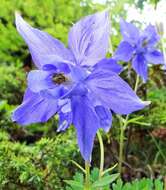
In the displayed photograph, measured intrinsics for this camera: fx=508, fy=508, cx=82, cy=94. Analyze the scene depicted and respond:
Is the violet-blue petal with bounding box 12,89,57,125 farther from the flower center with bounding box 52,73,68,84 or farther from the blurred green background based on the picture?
the blurred green background

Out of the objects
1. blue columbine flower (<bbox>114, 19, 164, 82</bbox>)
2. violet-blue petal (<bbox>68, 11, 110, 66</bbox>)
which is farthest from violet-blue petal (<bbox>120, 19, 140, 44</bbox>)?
violet-blue petal (<bbox>68, 11, 110, 66</bbox>)

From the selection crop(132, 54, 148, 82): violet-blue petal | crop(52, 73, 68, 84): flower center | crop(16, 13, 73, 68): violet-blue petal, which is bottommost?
crop(132, 54, 148, 82): violet-blue petal

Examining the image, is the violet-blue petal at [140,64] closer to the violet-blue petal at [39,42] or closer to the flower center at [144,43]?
the flower center at [144,43]

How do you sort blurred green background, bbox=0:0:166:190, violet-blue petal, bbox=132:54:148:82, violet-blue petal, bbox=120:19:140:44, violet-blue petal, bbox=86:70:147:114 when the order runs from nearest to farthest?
violet-blue petal, bbox=86:70:147:114 → blurred green background, bbox=0:0:166:190 → violet-blue petal, bbox=132:54:148:82 → violet-blue petal, bbox=120:19:140:44

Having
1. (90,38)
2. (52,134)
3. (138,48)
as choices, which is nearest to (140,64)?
(138,48)

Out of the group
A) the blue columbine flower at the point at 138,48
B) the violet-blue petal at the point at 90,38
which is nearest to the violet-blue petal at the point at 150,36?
the blue columbine flower at the point at 138,48
